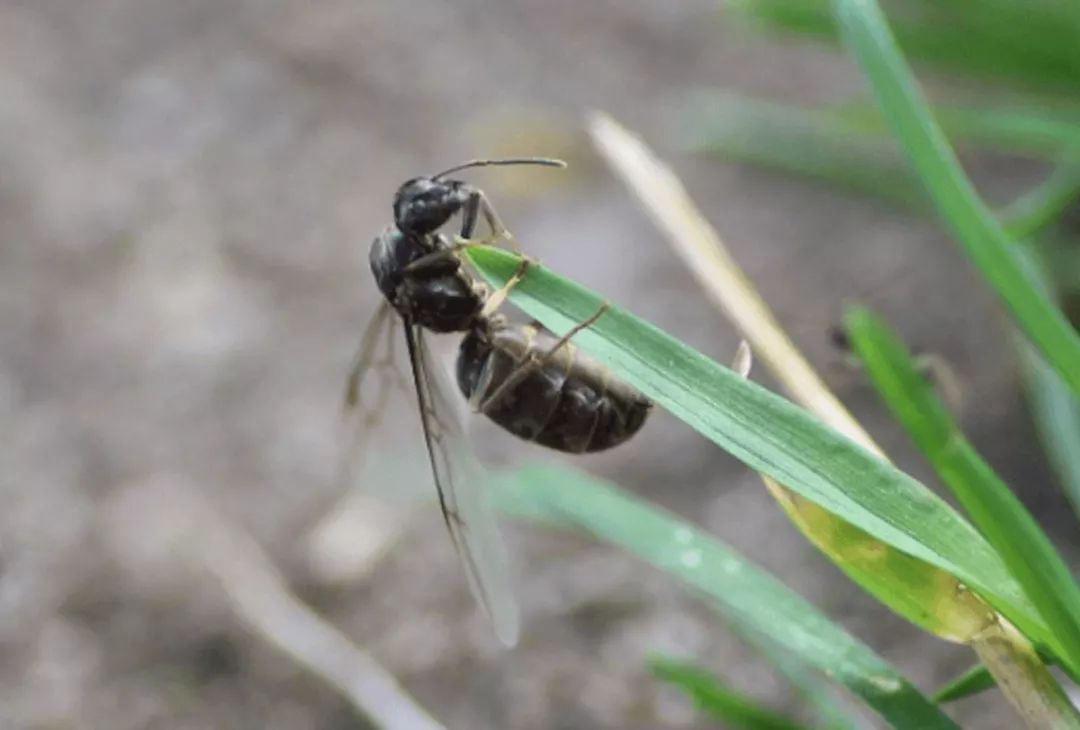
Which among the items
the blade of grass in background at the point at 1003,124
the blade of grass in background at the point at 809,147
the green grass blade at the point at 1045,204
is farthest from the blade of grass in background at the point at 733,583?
the blade of grass in background at the point at 809,147

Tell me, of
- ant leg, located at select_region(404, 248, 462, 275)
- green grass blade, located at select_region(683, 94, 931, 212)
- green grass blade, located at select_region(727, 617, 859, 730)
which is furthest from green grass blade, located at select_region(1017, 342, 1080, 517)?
green grass blade, located at select_region(683, 94, 931, 212)

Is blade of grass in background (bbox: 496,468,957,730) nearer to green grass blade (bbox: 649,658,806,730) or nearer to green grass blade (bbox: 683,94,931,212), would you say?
green grass blade (bbox: 649,658,806,730)

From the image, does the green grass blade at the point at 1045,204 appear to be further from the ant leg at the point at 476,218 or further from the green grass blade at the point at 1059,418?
the ant leg at the point at 476,218

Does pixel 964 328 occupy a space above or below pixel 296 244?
above

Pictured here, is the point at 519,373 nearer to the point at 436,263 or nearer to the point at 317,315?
the point at 436,263

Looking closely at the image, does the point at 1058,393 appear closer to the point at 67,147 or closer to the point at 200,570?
the point at 200,570

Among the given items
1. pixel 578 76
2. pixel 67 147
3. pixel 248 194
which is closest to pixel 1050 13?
pixel 578 76
